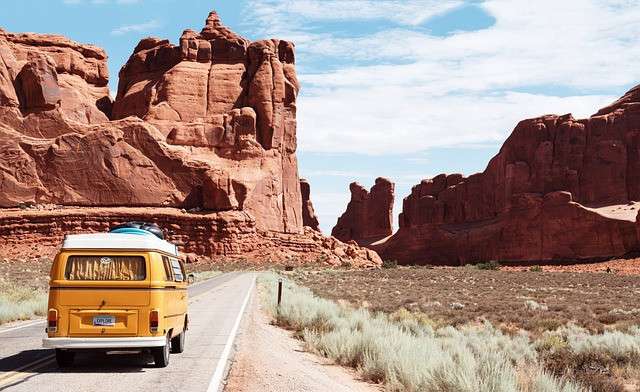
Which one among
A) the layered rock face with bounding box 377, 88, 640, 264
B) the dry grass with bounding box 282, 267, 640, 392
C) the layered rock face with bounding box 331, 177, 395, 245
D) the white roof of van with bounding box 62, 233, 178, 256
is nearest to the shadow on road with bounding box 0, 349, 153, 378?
the white roof of van with bounding box 62, 233, 178, 256

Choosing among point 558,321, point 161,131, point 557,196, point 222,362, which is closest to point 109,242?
point 222,362

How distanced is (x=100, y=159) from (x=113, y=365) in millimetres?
76432

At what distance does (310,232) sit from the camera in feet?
332

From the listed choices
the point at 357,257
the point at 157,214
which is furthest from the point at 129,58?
the point at 357,257

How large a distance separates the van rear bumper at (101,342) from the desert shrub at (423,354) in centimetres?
354

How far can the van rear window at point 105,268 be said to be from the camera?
11508mm

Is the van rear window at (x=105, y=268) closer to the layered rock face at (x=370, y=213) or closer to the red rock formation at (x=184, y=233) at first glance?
the red rock formation at (x=184, y=233)

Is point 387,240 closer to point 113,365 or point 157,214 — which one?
point 157,214

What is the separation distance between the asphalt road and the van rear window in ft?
4.92

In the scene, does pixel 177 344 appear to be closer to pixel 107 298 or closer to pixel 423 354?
pixel 107 298

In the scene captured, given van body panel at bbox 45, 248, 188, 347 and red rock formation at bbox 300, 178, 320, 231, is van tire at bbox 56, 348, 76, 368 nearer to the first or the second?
van body panel at bbox 45, 248, 188, 347

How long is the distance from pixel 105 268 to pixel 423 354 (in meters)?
5.29

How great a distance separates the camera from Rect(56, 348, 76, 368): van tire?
11.6 meters

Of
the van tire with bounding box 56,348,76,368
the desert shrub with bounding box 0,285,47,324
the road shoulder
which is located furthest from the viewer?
the desert shrub with bounding box 0,285,47,324
